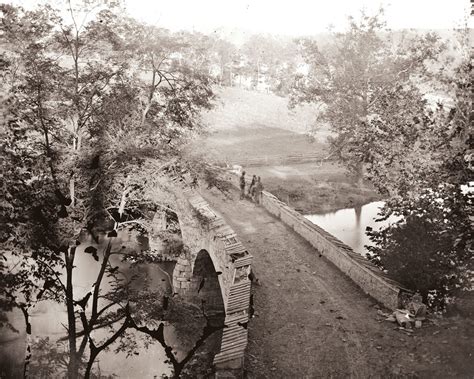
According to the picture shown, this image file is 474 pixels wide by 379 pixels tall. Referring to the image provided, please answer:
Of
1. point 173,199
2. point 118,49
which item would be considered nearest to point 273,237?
point 173,199

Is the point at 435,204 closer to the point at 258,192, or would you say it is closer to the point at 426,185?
the point at 426,185

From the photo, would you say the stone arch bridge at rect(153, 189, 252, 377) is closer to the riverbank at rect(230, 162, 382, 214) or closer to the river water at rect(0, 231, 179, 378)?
the river water at rect(0, 231, 179, 378)

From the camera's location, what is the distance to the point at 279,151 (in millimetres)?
45188

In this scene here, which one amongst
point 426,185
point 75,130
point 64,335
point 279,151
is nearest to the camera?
point 75,130

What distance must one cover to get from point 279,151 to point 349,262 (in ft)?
104

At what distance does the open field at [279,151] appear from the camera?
104 ft

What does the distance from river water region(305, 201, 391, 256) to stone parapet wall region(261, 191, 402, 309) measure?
562 centimetres

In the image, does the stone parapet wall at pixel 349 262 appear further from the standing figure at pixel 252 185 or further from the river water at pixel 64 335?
the river water at pixel 64 335

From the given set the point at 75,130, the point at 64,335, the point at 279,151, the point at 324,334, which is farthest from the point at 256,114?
the point at 324,334

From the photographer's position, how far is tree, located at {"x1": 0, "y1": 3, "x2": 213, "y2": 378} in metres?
11.2

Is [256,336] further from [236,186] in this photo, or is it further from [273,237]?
[236,186]

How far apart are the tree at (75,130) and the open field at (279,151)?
111 inches

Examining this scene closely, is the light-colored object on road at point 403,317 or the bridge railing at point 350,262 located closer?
the light-colored object on road at point 403,317

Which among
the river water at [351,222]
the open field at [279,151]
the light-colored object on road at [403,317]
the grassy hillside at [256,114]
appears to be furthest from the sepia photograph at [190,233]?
the grassy hillside at [256,114]
